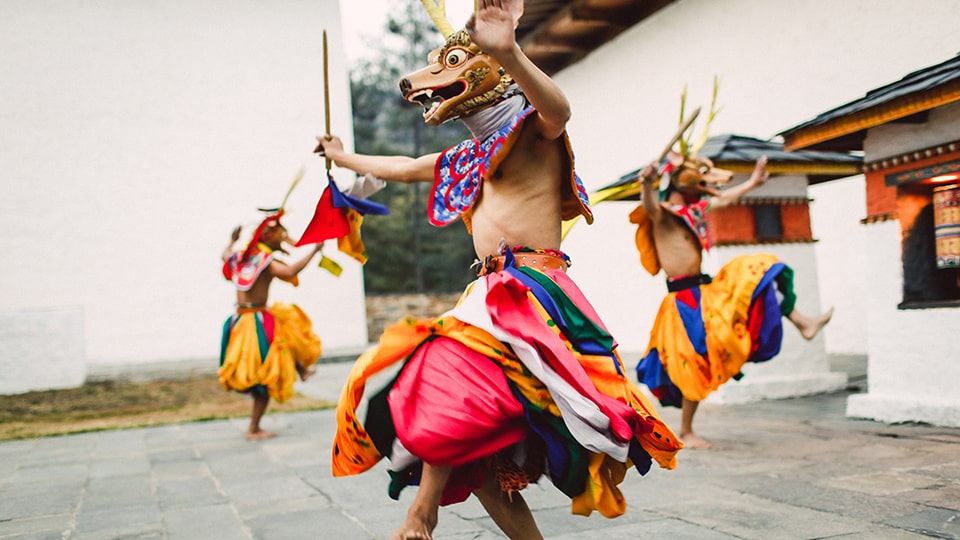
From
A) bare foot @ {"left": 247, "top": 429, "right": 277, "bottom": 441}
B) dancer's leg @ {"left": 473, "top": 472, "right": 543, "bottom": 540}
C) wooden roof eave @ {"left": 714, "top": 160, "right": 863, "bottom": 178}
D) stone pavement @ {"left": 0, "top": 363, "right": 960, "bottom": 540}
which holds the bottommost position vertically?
bare foot @ {"left": 247, "top": 429, "right": 277, "bottom": 441}

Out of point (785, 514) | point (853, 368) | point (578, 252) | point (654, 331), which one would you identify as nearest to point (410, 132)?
point (578, 252)

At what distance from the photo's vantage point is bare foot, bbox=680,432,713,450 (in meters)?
5.04

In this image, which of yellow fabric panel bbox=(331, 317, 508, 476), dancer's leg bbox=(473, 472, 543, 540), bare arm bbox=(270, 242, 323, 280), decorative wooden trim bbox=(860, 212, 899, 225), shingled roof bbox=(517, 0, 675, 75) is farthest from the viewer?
shingled roof bbox=(517, 0, 675, 75)

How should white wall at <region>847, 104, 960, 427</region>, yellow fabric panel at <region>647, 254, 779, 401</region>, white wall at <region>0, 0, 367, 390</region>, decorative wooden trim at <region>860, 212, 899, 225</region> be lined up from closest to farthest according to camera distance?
yellow fabric panel at <region>647, 254, 779, 401</region> < white wall at <region>847, 104, 960, 427</region> < decorative wooden trim at <region>860, 212, 899, 225</region> < white wall at <region>0, 0, 367, 390</region>

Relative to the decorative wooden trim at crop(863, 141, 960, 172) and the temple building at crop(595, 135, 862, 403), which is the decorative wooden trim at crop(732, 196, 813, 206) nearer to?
the temple building at crop(595, 135, 862, 403)

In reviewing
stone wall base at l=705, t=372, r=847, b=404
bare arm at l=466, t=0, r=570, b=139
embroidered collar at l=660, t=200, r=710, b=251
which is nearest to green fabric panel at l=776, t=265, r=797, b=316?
embroidered collar at l=660, t=200, r=710, b=251

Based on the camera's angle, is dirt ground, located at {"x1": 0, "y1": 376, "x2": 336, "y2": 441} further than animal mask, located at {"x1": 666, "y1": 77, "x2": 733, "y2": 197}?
Yes

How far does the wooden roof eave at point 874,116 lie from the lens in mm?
4566

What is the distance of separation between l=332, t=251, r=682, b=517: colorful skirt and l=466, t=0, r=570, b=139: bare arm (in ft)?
1.60

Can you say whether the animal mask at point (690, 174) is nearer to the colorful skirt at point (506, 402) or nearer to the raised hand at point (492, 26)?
the colorful skirt at point (506, 402)

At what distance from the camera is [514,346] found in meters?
2.04

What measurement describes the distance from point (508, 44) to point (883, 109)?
3941 millimetres

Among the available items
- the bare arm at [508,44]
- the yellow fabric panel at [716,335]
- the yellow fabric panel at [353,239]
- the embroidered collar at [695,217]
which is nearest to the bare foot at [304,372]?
the yellow fabric panel at [716,335]

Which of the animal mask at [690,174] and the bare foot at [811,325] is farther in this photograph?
the animal mask at [690,174]
